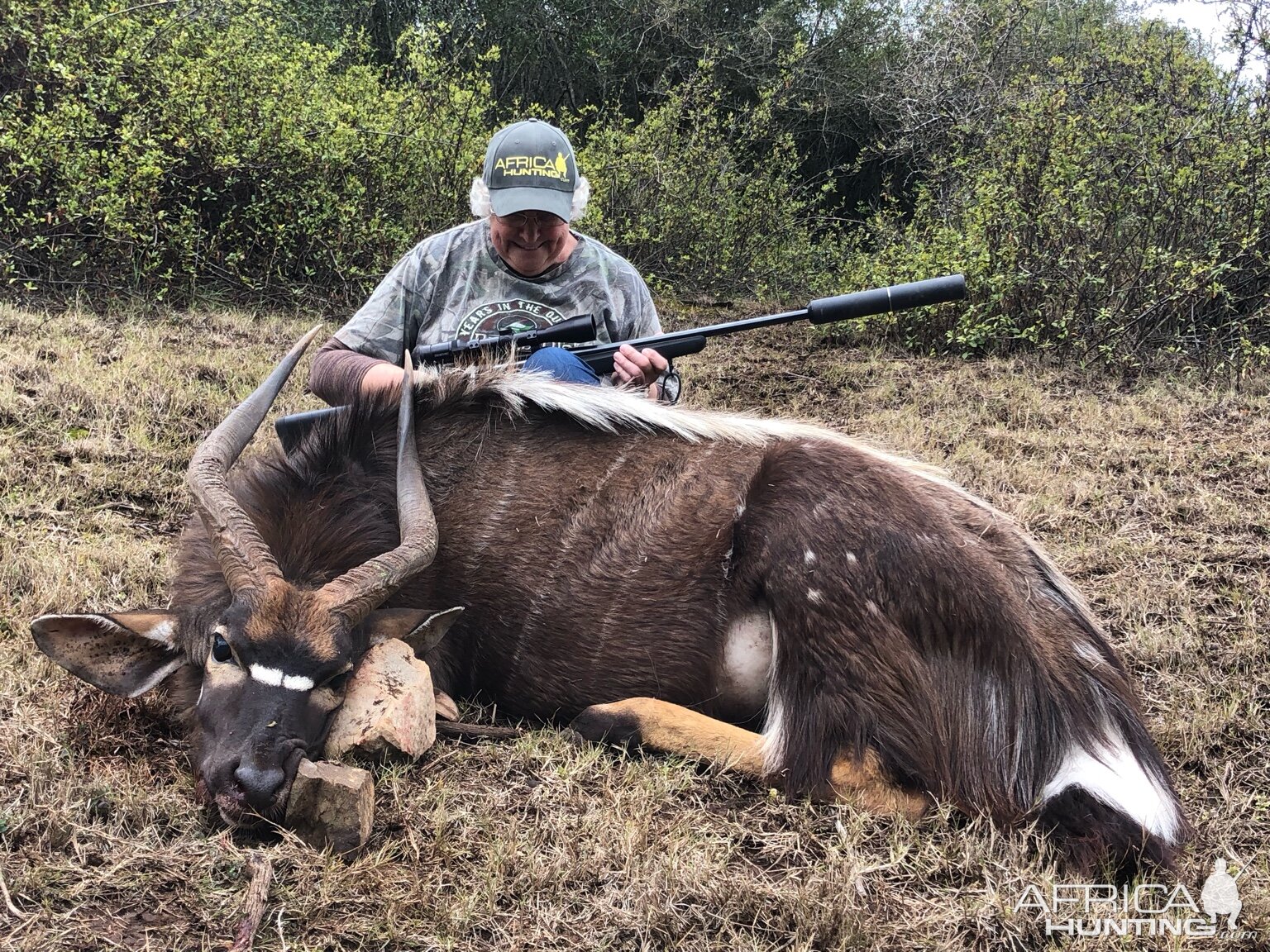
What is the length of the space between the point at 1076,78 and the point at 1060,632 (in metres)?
7.51

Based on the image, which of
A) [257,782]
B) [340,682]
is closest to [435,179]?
[340,682]

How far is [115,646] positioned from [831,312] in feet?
9.44

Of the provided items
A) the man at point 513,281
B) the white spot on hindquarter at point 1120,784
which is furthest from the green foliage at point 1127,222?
the white spot on hindquarter at point 1120,784

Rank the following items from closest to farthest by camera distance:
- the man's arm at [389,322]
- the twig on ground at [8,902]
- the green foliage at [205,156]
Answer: the twig on ground at [8,902]
the man's arm at [389,322]
the green foliage at [205,156]

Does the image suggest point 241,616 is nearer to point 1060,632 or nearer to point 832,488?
point 832,488

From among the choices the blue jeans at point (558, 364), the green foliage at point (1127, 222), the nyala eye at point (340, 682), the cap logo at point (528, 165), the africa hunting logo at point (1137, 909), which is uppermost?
the green foliage at point (1127, 222)

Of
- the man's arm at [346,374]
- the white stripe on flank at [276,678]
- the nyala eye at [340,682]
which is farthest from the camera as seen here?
the man's arm at [346,374]

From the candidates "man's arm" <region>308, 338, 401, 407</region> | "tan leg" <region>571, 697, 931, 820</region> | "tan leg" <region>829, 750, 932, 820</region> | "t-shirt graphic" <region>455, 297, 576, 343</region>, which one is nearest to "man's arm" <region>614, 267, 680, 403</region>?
"t-shirt graphic" <region>455, 297, 576, 343</region>

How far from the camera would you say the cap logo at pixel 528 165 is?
411 cm

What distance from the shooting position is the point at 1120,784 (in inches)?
104

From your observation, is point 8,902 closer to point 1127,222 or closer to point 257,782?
point 257,782

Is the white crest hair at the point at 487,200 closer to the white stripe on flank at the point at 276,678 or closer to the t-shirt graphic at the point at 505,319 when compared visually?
the t-shirt graphic at the point at 505,319

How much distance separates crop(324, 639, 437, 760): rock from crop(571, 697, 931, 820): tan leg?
0.50 m

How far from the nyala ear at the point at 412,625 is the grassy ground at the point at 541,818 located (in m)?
0.32
